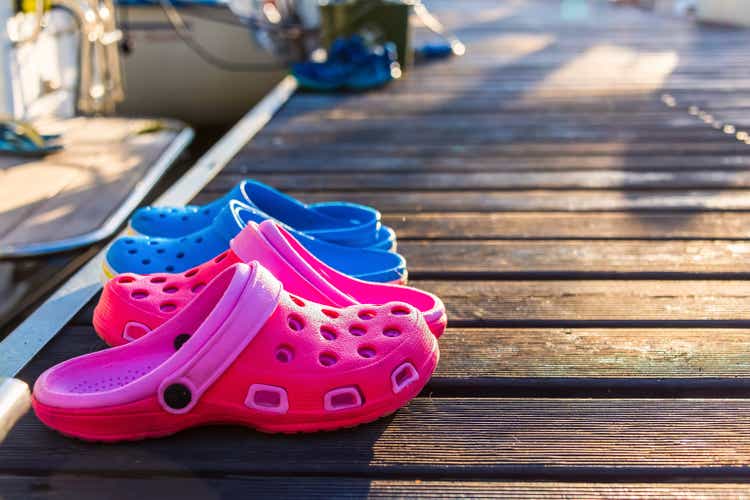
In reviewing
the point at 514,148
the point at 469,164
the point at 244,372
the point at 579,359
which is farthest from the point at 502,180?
the point at 244,372

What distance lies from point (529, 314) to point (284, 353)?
0.57 metres

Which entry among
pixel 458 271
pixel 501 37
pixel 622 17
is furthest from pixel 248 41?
pixel 458 271

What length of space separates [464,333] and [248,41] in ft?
20.1

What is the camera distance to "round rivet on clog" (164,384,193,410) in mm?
953

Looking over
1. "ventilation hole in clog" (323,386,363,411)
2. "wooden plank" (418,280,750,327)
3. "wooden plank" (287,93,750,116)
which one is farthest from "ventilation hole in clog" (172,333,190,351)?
"wooden plank" (287,93,750,116)

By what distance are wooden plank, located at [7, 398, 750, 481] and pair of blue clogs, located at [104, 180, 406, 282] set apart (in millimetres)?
351

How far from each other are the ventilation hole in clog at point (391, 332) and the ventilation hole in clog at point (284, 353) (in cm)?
14

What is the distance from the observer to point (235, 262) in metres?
1.13

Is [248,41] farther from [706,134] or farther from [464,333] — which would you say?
[464,333]

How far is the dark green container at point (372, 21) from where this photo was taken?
4.40m

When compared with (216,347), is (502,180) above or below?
below

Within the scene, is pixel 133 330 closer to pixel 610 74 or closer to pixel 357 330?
pixel 357 330

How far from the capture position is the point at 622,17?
847 cm

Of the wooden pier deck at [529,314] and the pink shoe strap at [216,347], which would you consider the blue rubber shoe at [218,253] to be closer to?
the wooden pier deck at [529,314]
